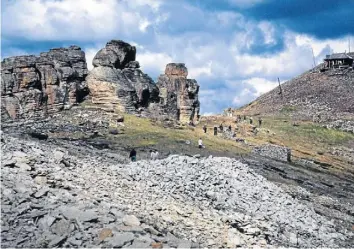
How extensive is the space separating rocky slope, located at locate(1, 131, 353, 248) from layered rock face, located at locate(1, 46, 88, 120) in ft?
50.3

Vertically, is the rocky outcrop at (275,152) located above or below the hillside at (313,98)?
below

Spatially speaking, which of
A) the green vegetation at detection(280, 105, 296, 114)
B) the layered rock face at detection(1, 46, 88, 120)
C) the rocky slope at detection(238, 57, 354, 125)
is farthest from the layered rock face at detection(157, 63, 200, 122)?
the green vegetation at detection(280, 105, 296, 114)

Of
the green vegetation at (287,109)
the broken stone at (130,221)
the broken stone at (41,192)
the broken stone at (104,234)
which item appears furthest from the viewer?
the green vegetation at (287,109)

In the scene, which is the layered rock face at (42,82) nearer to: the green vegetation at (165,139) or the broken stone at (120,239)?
the green vegetation at (165,139)

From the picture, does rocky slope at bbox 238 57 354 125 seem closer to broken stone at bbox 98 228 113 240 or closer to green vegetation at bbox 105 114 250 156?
green vegetation at bbox 105 114 250 156

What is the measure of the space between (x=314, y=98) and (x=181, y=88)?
50639 millimetres

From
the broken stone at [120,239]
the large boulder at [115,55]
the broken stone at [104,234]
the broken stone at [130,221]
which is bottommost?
the broken stone at [120,239]

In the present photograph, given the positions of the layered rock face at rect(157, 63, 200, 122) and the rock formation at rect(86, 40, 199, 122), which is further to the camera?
the layered rock face at rect(157, 63, 200, 122)

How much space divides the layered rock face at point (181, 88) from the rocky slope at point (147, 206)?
116ft

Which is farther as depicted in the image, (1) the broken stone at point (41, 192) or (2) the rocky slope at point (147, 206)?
(1) the broken stone at point (41, 192)

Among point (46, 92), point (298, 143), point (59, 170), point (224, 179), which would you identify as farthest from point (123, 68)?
point (59, 170)

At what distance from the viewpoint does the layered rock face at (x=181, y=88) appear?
240ft

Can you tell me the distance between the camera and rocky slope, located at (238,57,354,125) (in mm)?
108938

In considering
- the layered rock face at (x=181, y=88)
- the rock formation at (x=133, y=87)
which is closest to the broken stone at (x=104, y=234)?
the rock formation at (x=133, y=87)
